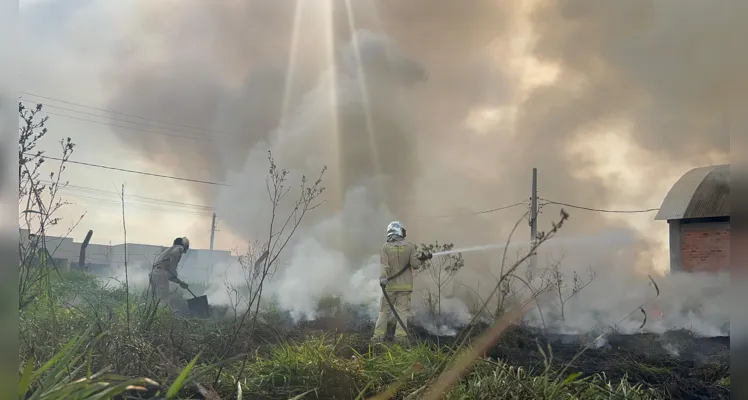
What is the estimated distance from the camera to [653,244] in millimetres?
8336

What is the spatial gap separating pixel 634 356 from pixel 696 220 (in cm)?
230

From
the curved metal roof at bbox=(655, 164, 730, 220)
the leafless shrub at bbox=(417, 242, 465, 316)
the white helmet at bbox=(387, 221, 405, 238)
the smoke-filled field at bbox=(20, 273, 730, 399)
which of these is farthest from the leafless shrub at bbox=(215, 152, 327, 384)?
the curved metal roof at bbox=(655, 164, 730, 220)

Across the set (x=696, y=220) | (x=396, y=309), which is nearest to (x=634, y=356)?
(x=696, y=220)

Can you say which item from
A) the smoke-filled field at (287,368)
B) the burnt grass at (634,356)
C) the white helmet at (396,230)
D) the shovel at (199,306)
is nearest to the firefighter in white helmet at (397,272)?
the white helmet at (396,230)

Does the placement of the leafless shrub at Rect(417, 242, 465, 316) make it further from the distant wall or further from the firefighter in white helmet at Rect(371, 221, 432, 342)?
the distant wall

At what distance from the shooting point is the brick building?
6312mm

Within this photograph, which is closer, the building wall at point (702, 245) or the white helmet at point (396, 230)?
the white helmet at point (396, 230)

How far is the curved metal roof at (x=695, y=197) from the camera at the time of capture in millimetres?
5969

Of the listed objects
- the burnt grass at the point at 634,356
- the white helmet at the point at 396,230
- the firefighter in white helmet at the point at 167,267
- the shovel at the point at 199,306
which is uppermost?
the white helmet at the point at 396,230

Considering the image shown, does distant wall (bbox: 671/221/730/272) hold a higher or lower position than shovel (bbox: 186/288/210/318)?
higher

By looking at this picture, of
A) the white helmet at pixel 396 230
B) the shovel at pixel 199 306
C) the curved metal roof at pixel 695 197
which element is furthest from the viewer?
the shovel at pixel 199 306

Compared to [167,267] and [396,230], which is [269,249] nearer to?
[396,230]

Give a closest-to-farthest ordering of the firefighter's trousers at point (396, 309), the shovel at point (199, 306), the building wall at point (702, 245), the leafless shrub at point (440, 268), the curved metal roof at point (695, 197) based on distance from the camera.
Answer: the curved metal roof at point (695, 197)
the firefighter's trousers at point (396, 309)
the building wall at point (702, 245)
the shovel at point (199, 306)
the leafless shrub at point (440, 268)

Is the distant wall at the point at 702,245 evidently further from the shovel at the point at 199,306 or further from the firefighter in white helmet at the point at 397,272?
the shovel at the point at 199,306
